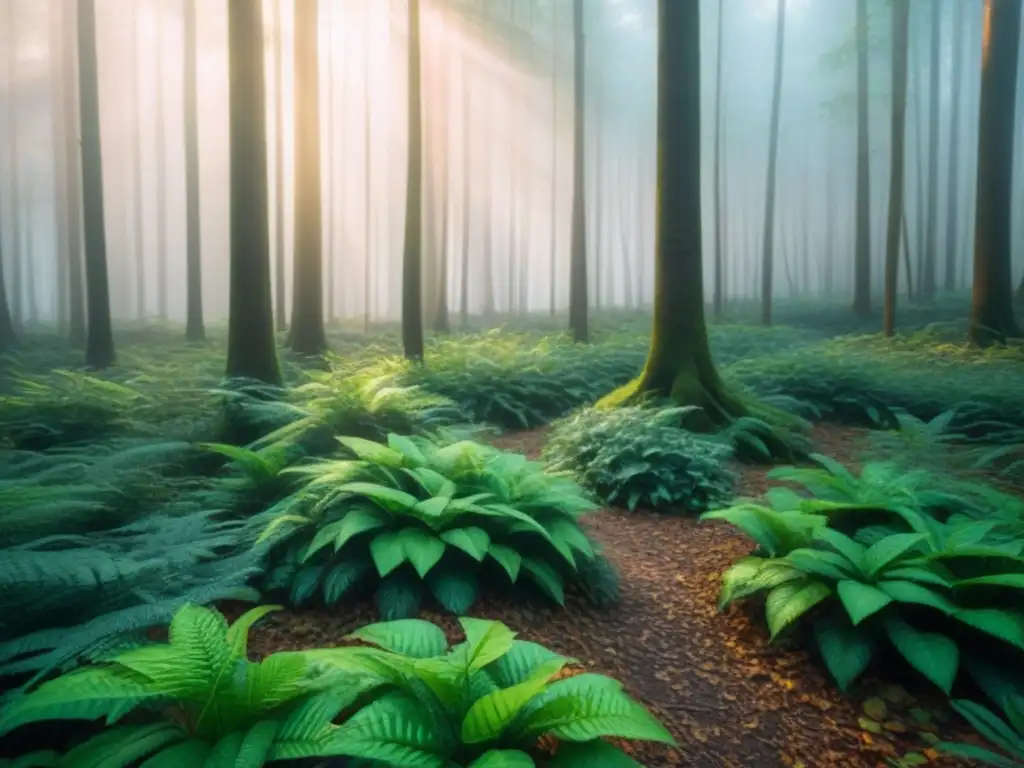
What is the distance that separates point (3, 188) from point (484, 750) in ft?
125

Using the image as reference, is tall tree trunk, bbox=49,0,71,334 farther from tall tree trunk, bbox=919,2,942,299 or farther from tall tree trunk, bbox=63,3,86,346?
tall tree trunk, bbox=919,2,942,299

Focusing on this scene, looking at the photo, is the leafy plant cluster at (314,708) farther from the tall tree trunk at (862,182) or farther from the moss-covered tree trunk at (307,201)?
the tall tree trunk at (862,182)

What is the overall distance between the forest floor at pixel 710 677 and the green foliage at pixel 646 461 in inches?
52.5

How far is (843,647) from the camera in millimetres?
3533

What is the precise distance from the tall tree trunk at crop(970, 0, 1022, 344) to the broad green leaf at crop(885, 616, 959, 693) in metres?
10.9

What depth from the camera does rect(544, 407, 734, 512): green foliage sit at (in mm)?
6297

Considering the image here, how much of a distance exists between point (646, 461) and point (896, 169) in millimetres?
13074

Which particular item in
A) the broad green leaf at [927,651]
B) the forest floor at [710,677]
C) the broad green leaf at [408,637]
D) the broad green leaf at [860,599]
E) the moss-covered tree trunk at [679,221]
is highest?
the moss-covered tree trunk at [679,221]

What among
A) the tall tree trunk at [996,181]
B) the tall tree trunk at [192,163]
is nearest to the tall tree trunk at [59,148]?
the tall tree trunk at [192,163]

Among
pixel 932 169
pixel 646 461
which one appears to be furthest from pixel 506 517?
pixel 932 169

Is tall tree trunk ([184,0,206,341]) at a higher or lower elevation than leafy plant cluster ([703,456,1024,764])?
higher

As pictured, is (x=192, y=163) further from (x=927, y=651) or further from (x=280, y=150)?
(x=927, y=651)

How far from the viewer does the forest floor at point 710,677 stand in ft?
10.0

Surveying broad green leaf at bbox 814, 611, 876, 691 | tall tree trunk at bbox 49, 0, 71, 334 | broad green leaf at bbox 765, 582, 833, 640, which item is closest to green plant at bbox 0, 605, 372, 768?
broad green leaf at bbox 765, 582, 833, 640
